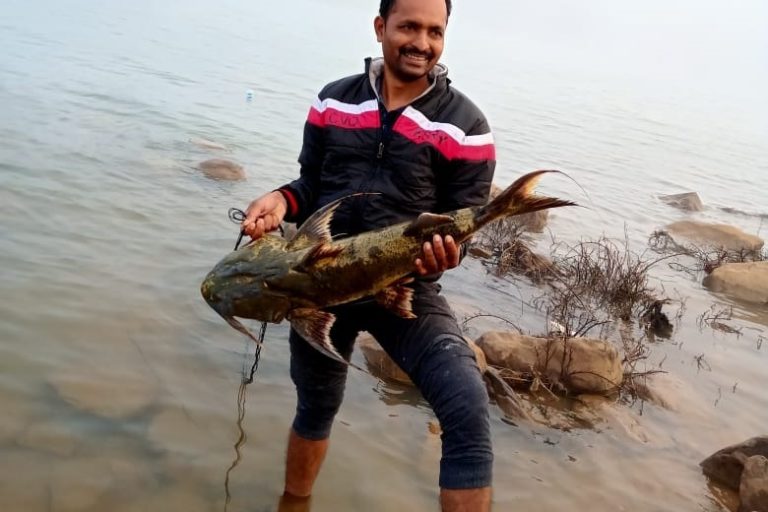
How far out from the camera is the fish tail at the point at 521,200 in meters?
2.46

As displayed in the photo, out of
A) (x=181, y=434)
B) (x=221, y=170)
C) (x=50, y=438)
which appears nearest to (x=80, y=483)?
(x=50, y=438)

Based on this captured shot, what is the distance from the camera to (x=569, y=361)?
18.0 feet

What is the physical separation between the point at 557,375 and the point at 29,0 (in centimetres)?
2994

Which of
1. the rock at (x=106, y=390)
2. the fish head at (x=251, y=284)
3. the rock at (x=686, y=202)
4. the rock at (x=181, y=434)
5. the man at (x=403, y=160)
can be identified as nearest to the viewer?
the fish head at (x=251, y=284)

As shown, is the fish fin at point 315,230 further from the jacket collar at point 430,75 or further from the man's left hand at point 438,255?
the jacket collar at point 430,75

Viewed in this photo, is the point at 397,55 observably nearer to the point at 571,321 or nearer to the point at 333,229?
the point at 333,229

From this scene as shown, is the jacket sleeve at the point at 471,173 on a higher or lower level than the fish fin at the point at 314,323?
higher

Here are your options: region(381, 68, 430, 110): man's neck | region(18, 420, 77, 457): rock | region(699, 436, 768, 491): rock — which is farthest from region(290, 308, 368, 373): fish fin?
region(699, 436, 768, 491): rock

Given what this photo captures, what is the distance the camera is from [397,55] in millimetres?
3004

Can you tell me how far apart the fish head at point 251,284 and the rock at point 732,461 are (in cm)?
331

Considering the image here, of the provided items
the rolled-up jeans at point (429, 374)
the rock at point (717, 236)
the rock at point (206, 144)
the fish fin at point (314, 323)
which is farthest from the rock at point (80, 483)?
the rock at point (717, 236)

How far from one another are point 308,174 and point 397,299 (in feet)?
2.83

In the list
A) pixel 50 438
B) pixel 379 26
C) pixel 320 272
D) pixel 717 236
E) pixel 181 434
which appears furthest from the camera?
pixel 717 236

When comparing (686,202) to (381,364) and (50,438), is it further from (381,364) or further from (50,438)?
(50,438)
